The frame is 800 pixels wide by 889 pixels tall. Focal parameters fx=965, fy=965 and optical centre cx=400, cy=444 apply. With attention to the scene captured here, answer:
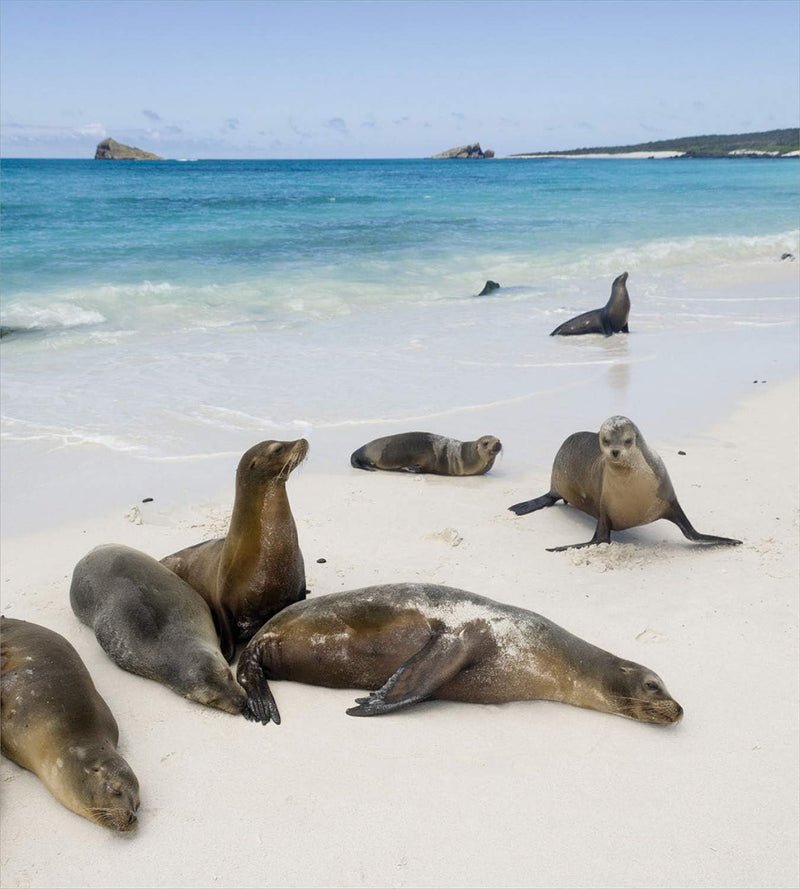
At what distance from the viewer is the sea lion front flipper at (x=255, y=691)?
3658 millimetres

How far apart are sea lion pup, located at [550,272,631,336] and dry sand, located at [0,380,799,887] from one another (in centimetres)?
713

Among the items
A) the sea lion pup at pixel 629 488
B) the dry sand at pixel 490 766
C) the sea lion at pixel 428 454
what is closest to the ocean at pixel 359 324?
the sea lion at pixel 428 454

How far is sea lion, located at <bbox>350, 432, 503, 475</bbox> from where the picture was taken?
695 centimetres

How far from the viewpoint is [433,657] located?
3.75 meters

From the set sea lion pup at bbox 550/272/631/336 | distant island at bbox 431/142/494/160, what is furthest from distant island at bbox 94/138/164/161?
sea lion pup at bbox 550/272/631/336

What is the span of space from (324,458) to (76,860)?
14.4ft

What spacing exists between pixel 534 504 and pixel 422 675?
8.49 feet

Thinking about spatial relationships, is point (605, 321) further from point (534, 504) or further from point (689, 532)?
point (689, 532)

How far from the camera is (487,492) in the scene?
6.52 m

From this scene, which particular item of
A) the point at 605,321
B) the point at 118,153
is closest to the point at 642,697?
the point at 605,321

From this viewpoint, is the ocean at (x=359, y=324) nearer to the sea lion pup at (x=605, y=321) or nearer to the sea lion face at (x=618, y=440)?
the sea lion pup at (x=605, y=321)

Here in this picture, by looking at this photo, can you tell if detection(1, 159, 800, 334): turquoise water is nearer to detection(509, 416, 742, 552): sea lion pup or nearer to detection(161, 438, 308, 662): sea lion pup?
detection(509, 416, 742, 552): sea lion pup

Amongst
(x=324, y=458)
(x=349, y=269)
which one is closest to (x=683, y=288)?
(x=349, y=269)

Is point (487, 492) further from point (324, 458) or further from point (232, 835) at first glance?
point (232, 835)
